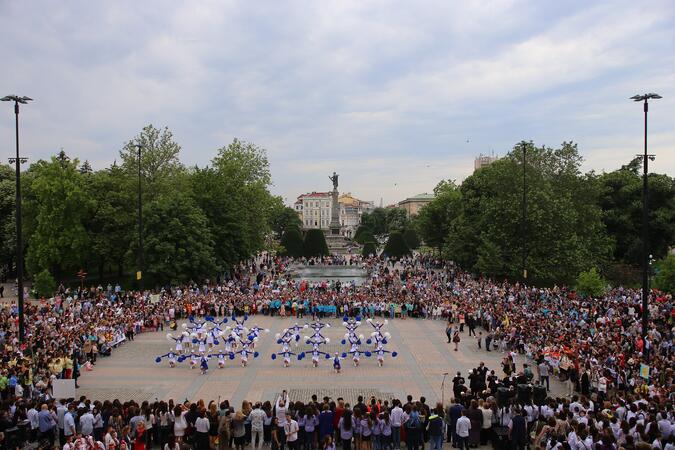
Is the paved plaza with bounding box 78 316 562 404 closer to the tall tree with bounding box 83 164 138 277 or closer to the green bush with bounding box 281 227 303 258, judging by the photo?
the tall tree with bounding box 83 164 138 277

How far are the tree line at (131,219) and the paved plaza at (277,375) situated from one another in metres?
13.2

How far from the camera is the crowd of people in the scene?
43.2 ft

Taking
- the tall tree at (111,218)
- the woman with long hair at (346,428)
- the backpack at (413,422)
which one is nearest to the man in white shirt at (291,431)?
the woman with long hair at (346,428)

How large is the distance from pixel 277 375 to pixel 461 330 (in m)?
10.0

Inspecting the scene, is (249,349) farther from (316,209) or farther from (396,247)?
(316,209)

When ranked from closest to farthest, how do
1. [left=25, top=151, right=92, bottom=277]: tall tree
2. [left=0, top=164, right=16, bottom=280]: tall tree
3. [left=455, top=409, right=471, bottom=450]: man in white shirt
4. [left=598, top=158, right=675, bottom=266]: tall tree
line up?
[left=455, top=409, right=471, bottom=450]: man in white shirt
[left=25, top=151, right=92, bottom=277]: tall tree
[left=0, top=164, right=16, bottom=280]: tall tree
[left=598, top=158, right=675, bottom=266]: tall tree

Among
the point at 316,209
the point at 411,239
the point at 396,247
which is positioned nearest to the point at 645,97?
the point at 396,247

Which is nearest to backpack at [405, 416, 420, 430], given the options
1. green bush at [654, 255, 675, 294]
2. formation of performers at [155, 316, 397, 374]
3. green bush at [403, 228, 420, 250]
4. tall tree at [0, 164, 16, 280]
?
formation of performers at [155, 316, 397, 374]

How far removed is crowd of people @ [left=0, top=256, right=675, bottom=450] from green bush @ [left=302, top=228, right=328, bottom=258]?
2406 centimetres

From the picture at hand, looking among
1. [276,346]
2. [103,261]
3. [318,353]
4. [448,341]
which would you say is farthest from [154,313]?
[103,261]

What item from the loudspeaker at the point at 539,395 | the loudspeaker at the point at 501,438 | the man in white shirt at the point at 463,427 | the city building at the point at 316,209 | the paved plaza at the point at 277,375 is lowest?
the paved plaza at the point at 277,375

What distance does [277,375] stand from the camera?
20.1m

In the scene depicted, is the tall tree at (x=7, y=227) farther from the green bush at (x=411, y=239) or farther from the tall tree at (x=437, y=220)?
the green bush at (x=411, y=239)

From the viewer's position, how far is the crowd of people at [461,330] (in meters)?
13.2
